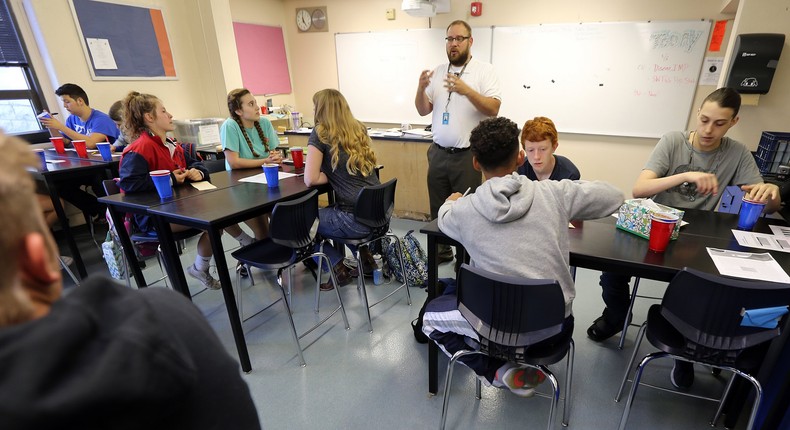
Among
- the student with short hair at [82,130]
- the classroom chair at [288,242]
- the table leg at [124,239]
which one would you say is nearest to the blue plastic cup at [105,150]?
the student with short hair at [82,130]

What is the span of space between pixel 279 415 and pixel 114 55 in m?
4.15

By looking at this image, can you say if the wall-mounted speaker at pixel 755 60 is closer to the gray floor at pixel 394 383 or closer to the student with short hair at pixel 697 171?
the student with short hair at pixel 697 171

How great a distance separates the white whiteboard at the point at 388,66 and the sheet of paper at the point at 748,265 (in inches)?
142

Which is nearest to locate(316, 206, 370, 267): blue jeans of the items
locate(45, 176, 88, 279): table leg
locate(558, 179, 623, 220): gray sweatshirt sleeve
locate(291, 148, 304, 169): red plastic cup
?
locate(291, 148, 304, 169): red plastic cup

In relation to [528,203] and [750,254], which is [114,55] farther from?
[750,254]

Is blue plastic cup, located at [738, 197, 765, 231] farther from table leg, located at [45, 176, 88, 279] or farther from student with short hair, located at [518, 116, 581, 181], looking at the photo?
table leg, located at [45, 176, 88, 279]

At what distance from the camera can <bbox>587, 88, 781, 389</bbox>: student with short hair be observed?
66.4 inches

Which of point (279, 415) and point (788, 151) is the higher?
point (788, 151)

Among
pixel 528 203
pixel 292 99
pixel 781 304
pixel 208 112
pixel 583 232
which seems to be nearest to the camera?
pixel 781 304

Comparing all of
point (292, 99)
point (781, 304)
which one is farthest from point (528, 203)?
point (292, 99)

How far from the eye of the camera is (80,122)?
3664 mm

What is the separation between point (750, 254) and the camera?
1333mm

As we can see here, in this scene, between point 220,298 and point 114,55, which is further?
point 114,55

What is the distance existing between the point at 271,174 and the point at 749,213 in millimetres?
2335
